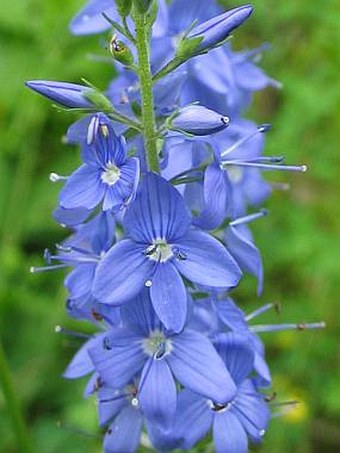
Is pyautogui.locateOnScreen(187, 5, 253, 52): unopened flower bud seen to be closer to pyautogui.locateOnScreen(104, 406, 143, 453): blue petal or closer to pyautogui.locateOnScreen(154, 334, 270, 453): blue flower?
pyautogui.locateOnScreen(154, 334, 270, 453): blue flower

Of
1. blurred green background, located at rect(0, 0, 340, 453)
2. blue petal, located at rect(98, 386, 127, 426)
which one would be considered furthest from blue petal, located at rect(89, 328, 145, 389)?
blurred green background, located at rect(0, 0, 340, 453)

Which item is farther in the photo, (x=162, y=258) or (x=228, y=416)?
(x=228, y=416)

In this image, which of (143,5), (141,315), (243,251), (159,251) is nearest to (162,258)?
(159,251)

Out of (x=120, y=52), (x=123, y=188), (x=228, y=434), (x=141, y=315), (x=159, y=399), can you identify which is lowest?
(x=228, y=434)

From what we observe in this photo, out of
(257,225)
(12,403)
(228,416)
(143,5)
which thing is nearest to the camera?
Answer: (143,5)

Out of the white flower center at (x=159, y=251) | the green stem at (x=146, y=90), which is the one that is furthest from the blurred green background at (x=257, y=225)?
the green stem at (x=146, y=90)

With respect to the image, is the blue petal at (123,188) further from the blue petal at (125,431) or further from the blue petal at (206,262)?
the blue petal at (125,431)

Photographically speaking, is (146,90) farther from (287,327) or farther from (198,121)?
(287,327)
